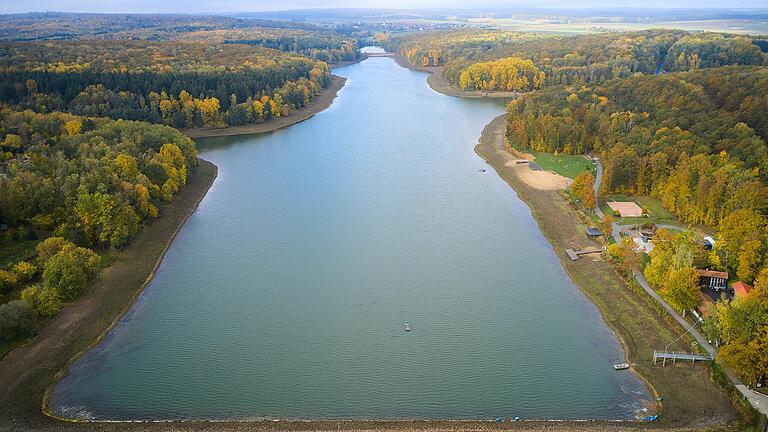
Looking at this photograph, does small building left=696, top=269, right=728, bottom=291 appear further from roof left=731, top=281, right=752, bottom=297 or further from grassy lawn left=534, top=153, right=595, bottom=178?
grassy lawn left=534, top=153, right=595, bottom=178

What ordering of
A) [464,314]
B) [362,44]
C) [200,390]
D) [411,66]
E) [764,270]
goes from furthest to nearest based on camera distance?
[362,44]
[411,66]
[464,314]
[764,270]
[200,390]

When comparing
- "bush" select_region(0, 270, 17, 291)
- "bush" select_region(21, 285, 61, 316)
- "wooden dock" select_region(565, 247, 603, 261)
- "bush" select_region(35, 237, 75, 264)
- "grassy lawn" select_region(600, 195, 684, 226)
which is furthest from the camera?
"grassy lawn" select_region(600, 195, 684, 226)

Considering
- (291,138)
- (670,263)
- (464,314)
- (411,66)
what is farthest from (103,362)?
(411,66)

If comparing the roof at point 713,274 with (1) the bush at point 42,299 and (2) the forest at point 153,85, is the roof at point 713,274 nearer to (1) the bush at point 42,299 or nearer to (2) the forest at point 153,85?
(1) the bush at point 42,299

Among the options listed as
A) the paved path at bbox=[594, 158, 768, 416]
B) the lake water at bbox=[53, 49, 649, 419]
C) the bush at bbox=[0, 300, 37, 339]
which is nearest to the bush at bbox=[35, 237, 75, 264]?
the bush at bbox=[0, 300, 37, 339]

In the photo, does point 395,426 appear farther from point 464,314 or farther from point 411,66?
point 411,66

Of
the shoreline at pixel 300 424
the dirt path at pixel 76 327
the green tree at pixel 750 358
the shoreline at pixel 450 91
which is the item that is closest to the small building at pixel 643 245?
the green tree at pixel 750 358

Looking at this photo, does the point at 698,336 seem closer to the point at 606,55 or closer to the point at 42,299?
the point at 42,299
